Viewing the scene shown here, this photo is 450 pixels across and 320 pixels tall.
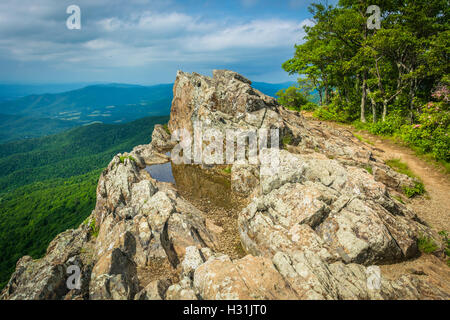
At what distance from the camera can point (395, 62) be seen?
31750 mm

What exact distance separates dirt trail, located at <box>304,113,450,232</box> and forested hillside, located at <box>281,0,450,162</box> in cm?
167

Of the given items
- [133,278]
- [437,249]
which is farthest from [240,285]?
[437,249]

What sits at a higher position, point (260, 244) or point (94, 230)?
point (260, 244)

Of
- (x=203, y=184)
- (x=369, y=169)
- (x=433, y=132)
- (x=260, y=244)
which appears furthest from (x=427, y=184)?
(x=203, y=184)

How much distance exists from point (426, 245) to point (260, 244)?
9.69m

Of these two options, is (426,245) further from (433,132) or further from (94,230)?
(94,230)

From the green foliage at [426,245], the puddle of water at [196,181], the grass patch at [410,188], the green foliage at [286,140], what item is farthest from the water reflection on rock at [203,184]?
the grass patch at [410,188]

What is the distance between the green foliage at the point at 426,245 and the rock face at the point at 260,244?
0.30 m

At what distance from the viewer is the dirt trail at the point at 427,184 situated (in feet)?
50.6

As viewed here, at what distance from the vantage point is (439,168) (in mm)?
20797

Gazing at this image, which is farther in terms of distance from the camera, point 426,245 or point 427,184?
point 427,184

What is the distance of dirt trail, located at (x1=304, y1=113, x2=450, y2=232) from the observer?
50.6ft
